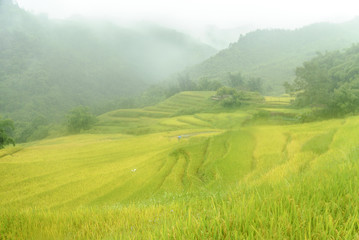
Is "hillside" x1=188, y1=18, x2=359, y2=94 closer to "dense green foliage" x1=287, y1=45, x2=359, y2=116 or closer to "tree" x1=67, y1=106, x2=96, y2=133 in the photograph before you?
"dense green foliage" x1=287, y1=45, x2=359, y2=116

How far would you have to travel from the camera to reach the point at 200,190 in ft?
11.9

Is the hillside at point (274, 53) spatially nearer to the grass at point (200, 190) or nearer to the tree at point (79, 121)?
the tree at point (79, 121)

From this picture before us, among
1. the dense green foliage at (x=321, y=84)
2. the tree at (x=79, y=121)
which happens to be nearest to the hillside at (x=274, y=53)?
the dense green foliage at (x=321, y=84)

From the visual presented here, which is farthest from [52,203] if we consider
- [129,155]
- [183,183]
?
[129,155]

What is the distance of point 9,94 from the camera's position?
114000 mm

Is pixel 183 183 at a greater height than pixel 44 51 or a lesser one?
lesser

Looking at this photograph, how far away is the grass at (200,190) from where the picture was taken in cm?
106

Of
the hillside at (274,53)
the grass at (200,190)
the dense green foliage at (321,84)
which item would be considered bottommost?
the grass at (200,190)

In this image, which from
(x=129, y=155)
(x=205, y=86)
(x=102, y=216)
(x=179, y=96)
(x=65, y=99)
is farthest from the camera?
(x=65, y=99)

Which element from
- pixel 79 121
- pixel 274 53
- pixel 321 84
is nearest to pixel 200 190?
pixel 321 84

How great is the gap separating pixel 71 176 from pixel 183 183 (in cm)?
458

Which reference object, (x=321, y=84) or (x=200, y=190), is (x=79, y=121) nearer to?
(x=321, y=84)

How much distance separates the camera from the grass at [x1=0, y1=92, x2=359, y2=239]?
3.48ft

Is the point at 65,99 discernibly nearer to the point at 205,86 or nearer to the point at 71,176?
the point at 205,86
